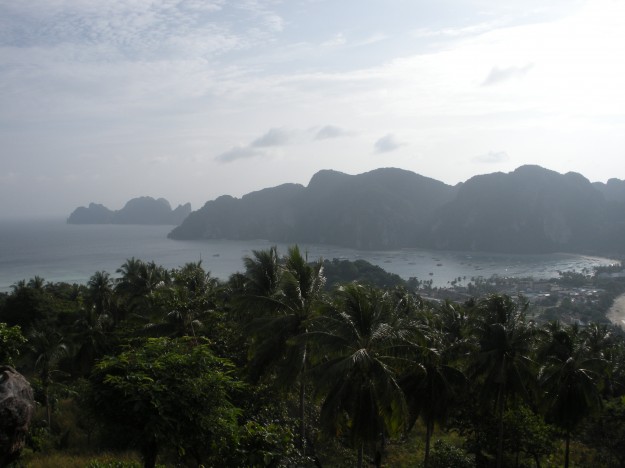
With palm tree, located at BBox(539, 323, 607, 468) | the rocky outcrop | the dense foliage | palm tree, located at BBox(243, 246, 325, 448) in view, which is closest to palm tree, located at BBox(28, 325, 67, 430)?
the dense foliage

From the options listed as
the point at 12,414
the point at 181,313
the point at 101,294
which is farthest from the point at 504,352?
the point at 101,294

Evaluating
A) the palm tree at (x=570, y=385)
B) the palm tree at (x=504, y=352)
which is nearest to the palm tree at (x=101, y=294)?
the palm tree at (x=504, y=352)

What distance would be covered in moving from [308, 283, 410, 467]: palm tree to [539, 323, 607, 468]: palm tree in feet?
27.6

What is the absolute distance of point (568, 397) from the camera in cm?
1645

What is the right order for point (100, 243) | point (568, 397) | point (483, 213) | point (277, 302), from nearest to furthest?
1. point (277, 302)
2. point (568, 397)
3. point (100, 243)
4. point (483, 213)

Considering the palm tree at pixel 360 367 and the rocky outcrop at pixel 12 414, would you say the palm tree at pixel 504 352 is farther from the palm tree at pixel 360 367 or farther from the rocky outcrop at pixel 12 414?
the rocky outcrop at pixel 12 414

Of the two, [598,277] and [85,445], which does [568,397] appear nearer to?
[85,445]

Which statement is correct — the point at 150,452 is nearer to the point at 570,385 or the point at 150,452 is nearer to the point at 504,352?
the point at 504,352

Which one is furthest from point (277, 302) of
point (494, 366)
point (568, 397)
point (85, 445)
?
point (568, 397)

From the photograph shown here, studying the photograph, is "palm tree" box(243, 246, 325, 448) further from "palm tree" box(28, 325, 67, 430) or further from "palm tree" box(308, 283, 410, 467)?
"palm tree" box(28, 325, 67, 430)

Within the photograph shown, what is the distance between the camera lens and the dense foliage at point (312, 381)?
775 cm

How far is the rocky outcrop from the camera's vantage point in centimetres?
Answer: 564

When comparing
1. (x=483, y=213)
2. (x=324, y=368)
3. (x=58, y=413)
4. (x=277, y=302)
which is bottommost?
(x=58, y=413)

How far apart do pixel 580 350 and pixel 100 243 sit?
182 meters
